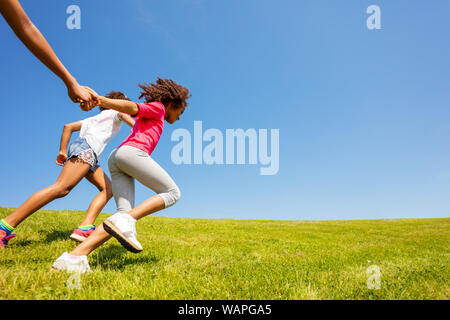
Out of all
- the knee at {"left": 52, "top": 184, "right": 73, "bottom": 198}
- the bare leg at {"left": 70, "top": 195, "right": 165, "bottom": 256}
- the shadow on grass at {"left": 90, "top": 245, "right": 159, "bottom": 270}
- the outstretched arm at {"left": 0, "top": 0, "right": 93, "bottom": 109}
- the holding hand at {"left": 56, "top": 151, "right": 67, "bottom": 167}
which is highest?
the outstretched arm at {"left": 0, "top": 0, "right": 93, "bottom": 109}

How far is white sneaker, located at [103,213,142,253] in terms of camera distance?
2.99 meters

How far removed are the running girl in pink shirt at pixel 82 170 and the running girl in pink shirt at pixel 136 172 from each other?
1.06 metres

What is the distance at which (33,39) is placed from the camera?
8.13 ft

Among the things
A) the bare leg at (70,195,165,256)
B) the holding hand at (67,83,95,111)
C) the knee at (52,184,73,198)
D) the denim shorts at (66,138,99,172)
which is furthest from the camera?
the denim shorts at (66,138,99,172)

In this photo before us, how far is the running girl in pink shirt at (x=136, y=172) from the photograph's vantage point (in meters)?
3.08

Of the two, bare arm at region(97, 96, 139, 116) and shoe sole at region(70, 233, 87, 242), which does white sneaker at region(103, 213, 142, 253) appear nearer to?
bare arm at region(97, 96, 139, 116)

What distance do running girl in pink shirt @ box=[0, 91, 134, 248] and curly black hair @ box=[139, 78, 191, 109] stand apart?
1.57 metres

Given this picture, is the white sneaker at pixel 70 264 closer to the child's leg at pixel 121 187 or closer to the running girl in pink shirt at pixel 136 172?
the running girl in pink shirt at pixel 136 172

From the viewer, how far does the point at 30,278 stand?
9.13 ft

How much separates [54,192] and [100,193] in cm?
148

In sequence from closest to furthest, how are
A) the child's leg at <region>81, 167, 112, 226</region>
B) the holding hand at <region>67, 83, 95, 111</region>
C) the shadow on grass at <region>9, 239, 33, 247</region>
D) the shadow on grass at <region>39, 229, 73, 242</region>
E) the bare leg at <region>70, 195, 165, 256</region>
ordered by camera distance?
the holding hand at <region>67, 83, 95, 111</region>, the bare leg at <region>70, 195, 165, 256</region>, the shadow on grass at <region>9, 239, 33, 247</region>, the child's leg at <region>81, 167, 112, 226</region>, the shadow on grass at <region>39, 229, 73, 242</region>

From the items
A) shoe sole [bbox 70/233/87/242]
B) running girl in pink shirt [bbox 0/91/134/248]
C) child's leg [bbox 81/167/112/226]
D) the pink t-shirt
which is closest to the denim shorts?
running girl in pink shirt [bbox 0/91/134/248]
